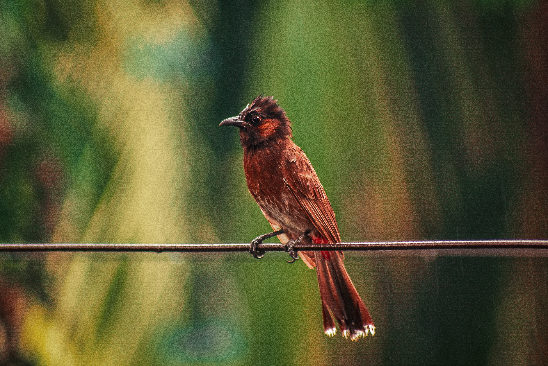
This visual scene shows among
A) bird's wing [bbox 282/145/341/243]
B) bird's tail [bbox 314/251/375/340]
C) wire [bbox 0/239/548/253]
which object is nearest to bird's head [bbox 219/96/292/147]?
bird's wing [bbox 282/145/341/243]

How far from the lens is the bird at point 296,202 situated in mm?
3316

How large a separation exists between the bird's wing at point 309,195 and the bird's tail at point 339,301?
153mm

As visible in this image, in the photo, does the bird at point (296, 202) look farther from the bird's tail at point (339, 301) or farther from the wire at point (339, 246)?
the wire at point (339, 246)

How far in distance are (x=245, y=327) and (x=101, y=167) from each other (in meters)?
1.65

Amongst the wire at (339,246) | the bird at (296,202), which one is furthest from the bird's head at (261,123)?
the wire at (339,246)

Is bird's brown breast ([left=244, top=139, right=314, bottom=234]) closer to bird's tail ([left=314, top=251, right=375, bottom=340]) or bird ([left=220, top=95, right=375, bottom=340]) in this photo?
bird ([left=220, top=95, right=375, bottom=340])

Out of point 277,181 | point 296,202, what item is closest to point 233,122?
point 277,181

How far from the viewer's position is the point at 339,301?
3324mm

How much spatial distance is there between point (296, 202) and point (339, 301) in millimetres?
639

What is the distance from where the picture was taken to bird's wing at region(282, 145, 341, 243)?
11.0 feet

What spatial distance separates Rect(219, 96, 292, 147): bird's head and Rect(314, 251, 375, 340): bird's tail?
80 cm

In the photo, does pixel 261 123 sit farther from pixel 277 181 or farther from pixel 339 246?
pixel 339 246

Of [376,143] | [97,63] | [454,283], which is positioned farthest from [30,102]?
[454,283]

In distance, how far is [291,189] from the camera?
3389mm
